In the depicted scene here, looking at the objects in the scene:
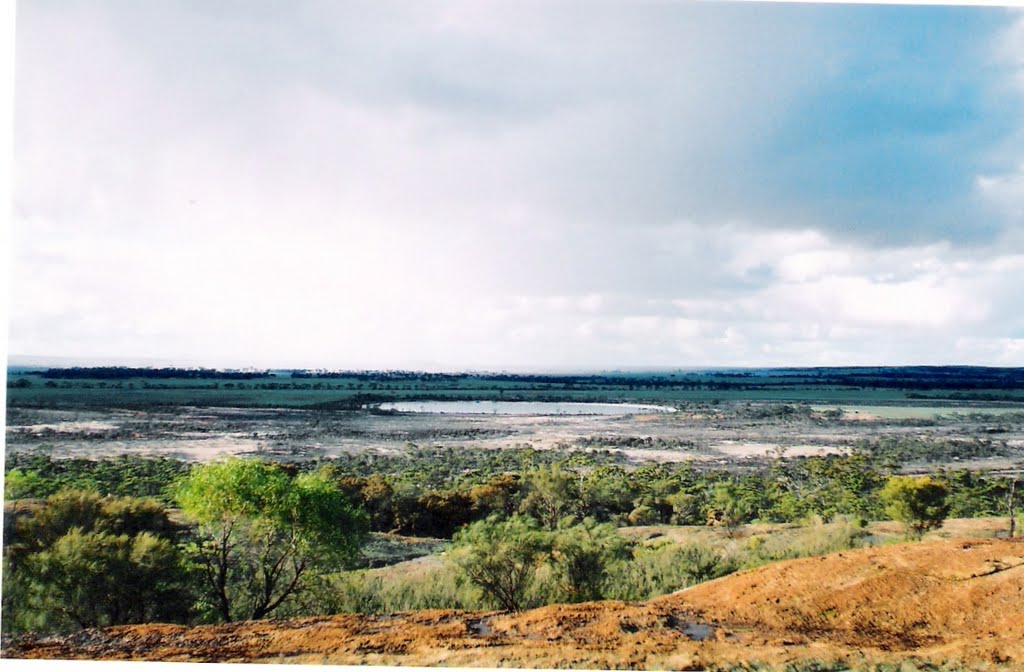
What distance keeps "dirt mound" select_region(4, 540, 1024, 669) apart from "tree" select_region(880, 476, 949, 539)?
4.68ft

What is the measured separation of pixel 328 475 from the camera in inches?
410

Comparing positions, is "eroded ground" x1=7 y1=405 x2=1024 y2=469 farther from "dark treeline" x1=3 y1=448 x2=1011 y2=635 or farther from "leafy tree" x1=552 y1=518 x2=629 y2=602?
"leafy tree" x1=552 y1=518 x2=629 y2=602

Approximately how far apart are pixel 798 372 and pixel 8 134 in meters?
16.2

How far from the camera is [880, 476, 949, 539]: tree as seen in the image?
34.3 feet

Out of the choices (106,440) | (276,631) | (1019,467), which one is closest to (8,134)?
(106,440)

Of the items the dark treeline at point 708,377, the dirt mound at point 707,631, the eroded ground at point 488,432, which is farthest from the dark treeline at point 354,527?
the dark treeline at point 708,377

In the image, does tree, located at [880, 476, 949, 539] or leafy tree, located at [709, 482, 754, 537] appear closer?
tree, located at [880, 476, 949, 539]

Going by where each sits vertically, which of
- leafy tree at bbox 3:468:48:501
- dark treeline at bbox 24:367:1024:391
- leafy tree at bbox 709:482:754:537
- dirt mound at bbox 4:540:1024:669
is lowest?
dirt mound at bbox 4:540:1024:669

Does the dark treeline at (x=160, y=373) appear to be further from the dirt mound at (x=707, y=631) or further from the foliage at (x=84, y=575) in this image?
the dirt mound at (x=707, y=631)

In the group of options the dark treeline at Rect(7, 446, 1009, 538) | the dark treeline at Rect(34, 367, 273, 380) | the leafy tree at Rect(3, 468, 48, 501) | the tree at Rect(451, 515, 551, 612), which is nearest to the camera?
the tree at Rect(451, 515, 551, 612)

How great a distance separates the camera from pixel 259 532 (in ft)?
29.7

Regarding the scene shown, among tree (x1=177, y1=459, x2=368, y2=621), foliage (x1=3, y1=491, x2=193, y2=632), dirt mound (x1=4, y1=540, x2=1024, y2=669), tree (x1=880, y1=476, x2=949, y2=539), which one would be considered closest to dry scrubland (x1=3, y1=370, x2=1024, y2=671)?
dirt mound (x1=4, y1=540, x2=1024, y2=669)

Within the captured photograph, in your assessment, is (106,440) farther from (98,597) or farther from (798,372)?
(798,372)

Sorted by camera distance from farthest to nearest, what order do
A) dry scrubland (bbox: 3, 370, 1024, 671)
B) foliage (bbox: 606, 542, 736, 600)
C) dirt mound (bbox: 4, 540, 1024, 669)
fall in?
foliage (bbox: 606, 542, 736, 600) → dry scrubland (bbox: 3, 370, 1024, 671) → dirt mound (bbox: 4, 540, 1024, 669)
